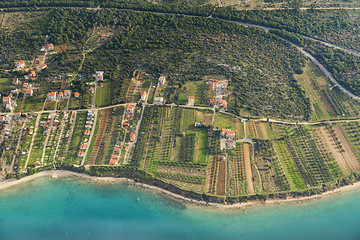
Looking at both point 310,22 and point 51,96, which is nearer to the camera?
point 51,96

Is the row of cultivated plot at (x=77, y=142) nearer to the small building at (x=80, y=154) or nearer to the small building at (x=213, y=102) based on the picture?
the small building at (x=80, y=154)

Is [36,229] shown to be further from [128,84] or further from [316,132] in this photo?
[316,132]

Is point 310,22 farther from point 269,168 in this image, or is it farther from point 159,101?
point 159,101

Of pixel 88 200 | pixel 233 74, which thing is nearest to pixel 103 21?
pixel 233 74

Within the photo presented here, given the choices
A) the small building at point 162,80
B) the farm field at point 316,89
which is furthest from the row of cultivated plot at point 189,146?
the farm field at point 316,89

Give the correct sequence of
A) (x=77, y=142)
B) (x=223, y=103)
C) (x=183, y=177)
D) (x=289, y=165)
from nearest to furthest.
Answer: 1. (x=183, y=177)
2. (x=289, y=165)
3. (x=77, y=142)
4. (x=223, y=103)

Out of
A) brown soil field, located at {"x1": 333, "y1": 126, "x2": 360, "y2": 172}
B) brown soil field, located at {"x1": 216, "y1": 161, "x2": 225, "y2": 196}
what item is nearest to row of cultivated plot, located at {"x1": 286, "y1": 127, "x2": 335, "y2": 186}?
brown soil field, located at {"x1": 333, "y1": 126, "x2": 360, "y2": 172}

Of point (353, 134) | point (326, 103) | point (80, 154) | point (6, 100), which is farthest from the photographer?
point (326, 103)

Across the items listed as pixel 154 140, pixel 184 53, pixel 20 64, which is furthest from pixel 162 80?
pixel 20 64

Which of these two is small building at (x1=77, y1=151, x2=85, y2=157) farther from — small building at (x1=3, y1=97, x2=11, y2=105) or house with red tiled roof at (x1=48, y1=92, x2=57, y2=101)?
small building at (x1=3, y1=97, x2=11, y2=105)
